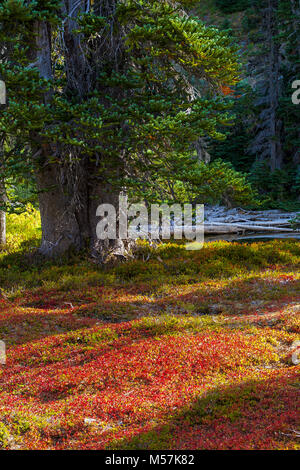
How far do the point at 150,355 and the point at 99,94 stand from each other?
8.08 metres

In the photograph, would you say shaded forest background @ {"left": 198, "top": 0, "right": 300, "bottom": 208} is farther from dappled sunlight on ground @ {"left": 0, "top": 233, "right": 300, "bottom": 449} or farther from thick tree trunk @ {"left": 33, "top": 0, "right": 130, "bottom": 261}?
dappled sunlight on ground @ {"left": 0, "top": 233, "right": 300, "bottom": 449}

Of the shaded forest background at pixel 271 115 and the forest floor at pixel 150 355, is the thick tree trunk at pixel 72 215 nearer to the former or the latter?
the forest floor at pixel 150 355

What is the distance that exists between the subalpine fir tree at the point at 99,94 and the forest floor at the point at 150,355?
90.1 inches

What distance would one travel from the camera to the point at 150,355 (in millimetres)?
6461

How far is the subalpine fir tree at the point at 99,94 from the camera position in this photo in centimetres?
1020

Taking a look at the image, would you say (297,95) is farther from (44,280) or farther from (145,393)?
(145,393)

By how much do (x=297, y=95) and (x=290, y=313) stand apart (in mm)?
23324

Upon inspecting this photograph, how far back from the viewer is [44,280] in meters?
11.9

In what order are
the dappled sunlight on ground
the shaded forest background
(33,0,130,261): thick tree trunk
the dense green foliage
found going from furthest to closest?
the shaded forest background
(33,0,130,261): thick tree trunk
the dense green foliage
the dappled sunlight on ground

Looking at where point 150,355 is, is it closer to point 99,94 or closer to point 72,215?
point 72,215

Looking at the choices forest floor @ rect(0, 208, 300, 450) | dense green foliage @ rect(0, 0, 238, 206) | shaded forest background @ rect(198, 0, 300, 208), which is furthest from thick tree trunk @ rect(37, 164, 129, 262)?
shaded forest background @ rect(198, 0, 300, 208)

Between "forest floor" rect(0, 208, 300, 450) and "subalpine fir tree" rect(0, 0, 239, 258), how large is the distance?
229 cm

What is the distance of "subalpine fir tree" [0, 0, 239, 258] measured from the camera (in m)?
10.2

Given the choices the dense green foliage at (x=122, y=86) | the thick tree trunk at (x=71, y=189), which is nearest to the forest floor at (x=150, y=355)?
the thick tree trunk at (x=71, y=189)
